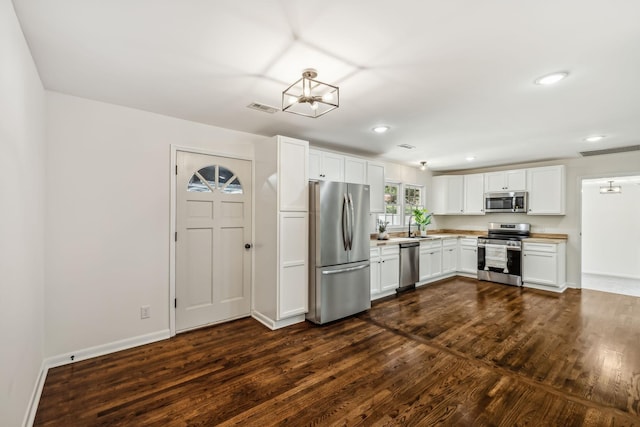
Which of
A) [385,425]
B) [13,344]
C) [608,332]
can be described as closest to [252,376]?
[385,425]

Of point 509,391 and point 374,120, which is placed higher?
point 374,120

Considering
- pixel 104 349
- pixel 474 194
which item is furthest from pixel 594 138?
pixel 104 349

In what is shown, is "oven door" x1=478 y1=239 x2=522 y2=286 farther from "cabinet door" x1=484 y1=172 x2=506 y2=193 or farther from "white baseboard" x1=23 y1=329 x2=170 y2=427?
"white baseboard" x1=23 y1=329 x2=170 y2=427

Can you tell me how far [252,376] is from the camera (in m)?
2.44

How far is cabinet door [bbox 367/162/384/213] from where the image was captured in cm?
491

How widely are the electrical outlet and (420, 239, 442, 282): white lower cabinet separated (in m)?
4.42

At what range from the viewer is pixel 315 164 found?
163 inches

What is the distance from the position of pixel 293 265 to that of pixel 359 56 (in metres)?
2.43

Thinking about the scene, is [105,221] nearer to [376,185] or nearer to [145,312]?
[145,312]

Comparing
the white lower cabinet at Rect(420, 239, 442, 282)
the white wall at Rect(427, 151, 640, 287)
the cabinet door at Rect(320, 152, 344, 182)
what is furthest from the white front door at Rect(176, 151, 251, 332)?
the white wall at Rect(427, 151, 640, 287)

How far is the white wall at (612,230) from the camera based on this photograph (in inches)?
240

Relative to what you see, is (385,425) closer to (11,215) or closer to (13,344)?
(13,344)

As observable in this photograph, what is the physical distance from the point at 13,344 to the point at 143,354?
1.39 metres

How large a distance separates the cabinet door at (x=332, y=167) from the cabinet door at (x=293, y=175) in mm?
597
